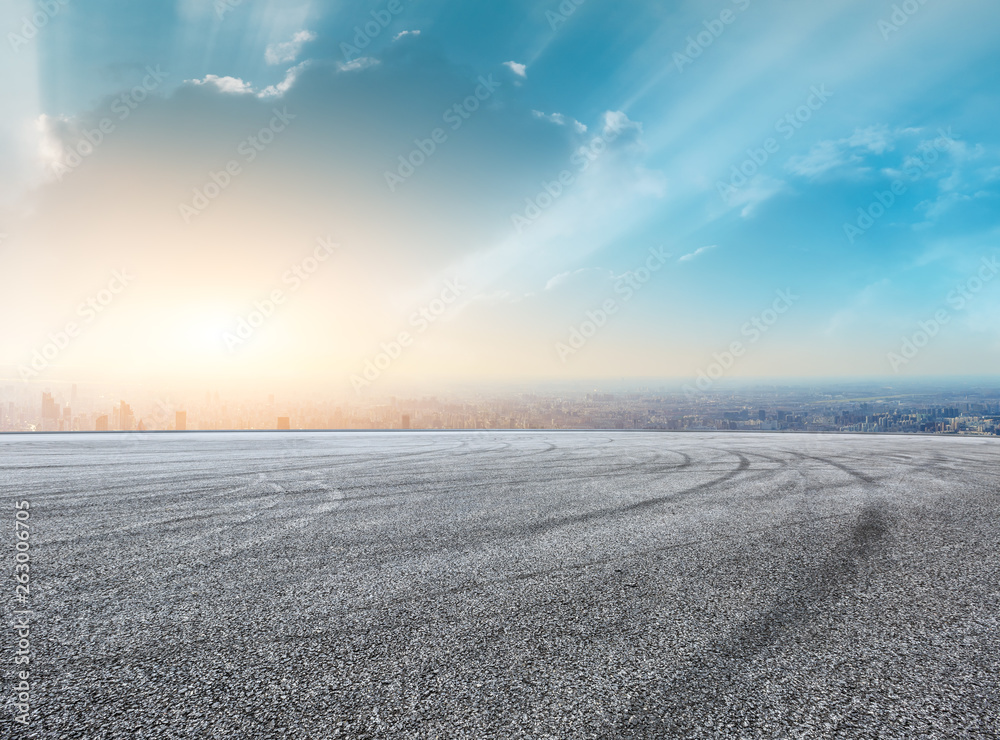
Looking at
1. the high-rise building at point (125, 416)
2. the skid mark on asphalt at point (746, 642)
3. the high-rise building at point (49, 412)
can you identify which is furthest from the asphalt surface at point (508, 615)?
the high-rise building at point (49, 412)

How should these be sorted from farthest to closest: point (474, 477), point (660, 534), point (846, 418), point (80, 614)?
point (846, 418) < point (474, 477) < point (660, 534) < point (80, 614)

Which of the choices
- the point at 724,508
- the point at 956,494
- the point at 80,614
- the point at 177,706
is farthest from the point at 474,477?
the point at 956,494

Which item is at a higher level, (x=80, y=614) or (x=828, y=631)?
(x=80, y=614)

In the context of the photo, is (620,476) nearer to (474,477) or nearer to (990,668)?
(474,477)

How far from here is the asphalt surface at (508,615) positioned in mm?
2074

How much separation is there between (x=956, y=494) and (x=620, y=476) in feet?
15.9

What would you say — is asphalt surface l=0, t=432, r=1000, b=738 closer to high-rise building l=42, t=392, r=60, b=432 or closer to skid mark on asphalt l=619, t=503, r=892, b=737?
skid mark on asphalt l=619, t=503, r=892, b=737

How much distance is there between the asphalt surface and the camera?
2.07 metres

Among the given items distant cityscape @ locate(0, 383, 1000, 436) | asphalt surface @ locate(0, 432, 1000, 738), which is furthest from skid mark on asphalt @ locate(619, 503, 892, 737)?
distant cityscape @ locate(0, 383, 1000, 436)

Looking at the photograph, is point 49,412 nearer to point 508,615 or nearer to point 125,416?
point 125,416

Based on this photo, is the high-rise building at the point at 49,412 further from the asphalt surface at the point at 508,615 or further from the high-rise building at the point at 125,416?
the asphalt surface at the point at 508,615

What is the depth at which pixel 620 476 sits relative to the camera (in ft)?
28.2

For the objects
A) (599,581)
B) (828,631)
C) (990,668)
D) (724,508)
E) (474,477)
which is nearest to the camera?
(990,668)

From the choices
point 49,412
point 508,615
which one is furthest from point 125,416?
point 508,615
